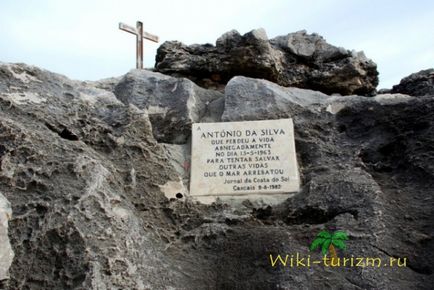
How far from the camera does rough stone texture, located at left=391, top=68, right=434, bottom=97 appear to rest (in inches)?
219

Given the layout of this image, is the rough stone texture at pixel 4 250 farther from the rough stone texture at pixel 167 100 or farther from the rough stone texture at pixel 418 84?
the rough stone texture at pixel 418 84

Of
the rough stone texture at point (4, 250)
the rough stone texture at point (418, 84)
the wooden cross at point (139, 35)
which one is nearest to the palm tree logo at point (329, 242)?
the rough stone texture at point (4, 250)

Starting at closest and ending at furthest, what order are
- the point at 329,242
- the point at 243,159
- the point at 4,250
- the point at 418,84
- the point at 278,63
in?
the point at 4,250, the point at 329,242, the point at 243,159, the point at 418,84, the point at 278,63

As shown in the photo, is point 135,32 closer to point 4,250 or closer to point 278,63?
point 278,63

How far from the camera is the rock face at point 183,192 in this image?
3195 mm

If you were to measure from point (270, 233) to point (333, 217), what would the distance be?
546 millimetres

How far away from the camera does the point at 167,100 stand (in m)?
5.28

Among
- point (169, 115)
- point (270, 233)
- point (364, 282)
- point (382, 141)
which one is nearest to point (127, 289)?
point (270, 233)

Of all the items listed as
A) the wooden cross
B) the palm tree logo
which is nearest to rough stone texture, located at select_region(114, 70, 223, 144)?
the palm tree logo

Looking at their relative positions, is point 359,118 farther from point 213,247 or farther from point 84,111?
point 84,111

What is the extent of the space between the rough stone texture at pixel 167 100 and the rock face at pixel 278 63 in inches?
43.3

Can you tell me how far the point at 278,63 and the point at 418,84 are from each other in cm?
185

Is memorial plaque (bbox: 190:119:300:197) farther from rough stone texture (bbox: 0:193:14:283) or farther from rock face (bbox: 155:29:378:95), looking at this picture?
rough stone texture (bbox: 0:193:14:283)

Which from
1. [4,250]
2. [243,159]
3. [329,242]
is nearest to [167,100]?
[243,159]
